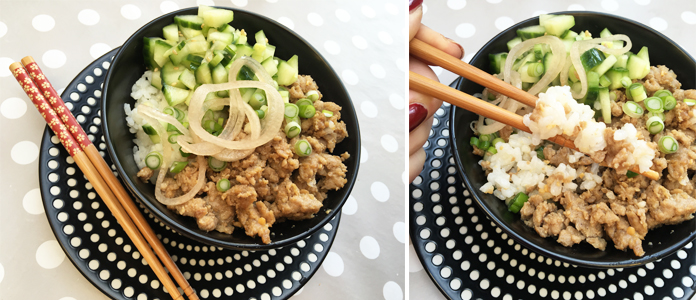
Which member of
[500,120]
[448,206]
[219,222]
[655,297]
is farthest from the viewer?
[448,206]

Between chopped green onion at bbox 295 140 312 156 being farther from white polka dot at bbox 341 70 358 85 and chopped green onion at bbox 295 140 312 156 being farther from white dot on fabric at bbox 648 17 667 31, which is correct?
white dot on fabric at bbox 648 17 667 31

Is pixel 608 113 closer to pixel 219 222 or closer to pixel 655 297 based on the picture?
pixel 655 297

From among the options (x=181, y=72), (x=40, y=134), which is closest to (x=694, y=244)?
(x=181, y=72)

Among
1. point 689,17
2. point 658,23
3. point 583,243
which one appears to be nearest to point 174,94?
point 583,243

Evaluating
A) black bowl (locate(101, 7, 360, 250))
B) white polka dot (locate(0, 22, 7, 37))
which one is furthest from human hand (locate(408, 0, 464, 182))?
white polka dot (locate(0, 22, 7, 37))

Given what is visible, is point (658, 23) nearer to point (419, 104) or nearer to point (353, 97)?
point (419, 104)

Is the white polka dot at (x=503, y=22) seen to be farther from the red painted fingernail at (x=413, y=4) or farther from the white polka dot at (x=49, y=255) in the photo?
the white polka dot at (x=49, y=255)
